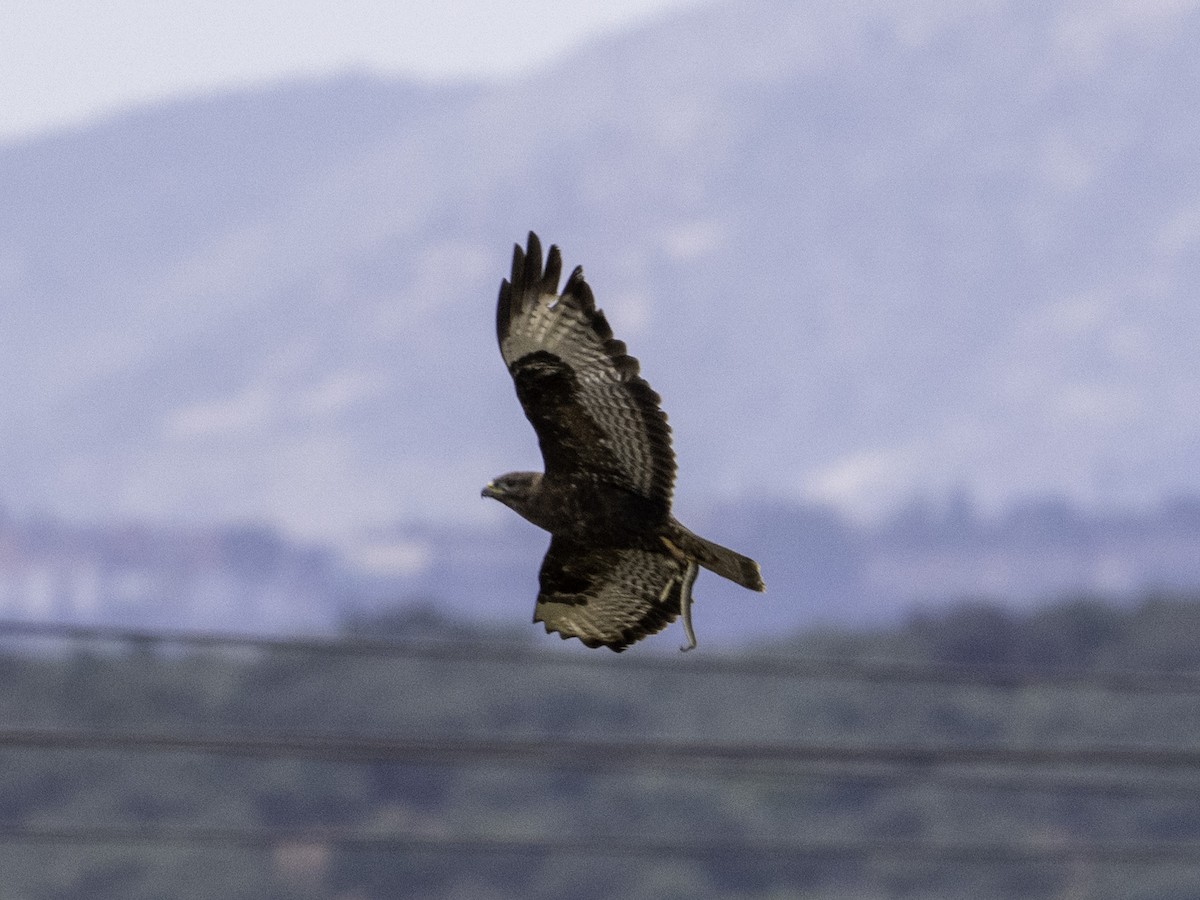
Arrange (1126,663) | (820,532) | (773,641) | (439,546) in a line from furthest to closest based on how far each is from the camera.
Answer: (820,532) < (439,546) < (773,641) < (1126,663)

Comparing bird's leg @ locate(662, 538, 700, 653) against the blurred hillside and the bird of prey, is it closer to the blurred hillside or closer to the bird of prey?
the bird of prey

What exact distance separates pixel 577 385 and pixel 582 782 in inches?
1577

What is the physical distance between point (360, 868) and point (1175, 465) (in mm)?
144551

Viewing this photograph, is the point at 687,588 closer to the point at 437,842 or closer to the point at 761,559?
the point at 437,842

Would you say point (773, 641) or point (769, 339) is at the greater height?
→ point (769, 339)

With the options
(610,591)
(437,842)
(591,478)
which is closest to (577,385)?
(591,478)

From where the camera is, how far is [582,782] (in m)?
42.8

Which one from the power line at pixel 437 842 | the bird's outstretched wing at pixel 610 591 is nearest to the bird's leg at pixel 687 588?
the bird's outstretched wing at pixel 610 591

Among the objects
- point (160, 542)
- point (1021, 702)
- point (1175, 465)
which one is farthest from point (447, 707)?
point (1175, 465)

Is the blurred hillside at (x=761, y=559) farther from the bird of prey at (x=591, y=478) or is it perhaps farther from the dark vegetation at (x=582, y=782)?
the bird of prey at (x=591, y=478)

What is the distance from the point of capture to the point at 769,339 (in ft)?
653

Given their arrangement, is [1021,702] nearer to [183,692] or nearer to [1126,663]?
[1126,663]

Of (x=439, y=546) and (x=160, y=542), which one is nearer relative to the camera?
(x=439, y=546)

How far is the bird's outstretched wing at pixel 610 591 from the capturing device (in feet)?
10.1
